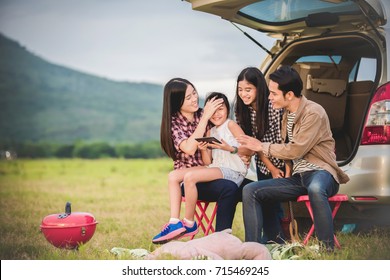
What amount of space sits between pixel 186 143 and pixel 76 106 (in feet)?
66.9

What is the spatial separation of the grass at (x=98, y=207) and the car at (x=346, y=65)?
0.36 m

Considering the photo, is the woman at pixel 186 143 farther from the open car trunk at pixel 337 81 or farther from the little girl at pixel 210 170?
the open car trunk at pixel 337 81

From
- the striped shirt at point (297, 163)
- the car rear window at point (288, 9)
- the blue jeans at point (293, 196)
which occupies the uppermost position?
the car rear window at point (288, 9)

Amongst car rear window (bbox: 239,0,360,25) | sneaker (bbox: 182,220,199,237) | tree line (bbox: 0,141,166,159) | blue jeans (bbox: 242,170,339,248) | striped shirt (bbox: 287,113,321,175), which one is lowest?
tree line (bbox: 0,141,166,159)

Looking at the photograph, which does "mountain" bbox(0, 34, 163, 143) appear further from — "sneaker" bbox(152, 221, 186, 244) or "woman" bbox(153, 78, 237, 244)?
"sneaker" bbox(152, 221, 186, 244)

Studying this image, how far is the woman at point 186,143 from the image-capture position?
12.8 feet

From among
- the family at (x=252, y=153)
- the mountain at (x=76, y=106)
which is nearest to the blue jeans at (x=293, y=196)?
the family at (x=252, y=153)

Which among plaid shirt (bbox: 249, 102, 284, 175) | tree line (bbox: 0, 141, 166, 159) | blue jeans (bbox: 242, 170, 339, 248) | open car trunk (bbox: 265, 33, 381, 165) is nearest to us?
blue jeans (bbox: 242, 170, 339, 248)

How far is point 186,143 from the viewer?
12.9 feet

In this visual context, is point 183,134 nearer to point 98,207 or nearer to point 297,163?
point 297,163

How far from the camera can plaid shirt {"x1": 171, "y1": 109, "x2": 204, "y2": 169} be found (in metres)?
4.02

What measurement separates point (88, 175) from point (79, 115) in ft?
38.4

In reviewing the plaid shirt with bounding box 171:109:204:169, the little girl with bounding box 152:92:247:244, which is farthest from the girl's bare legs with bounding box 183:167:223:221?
the plaid shirt with bounding box 171:109:204:169
